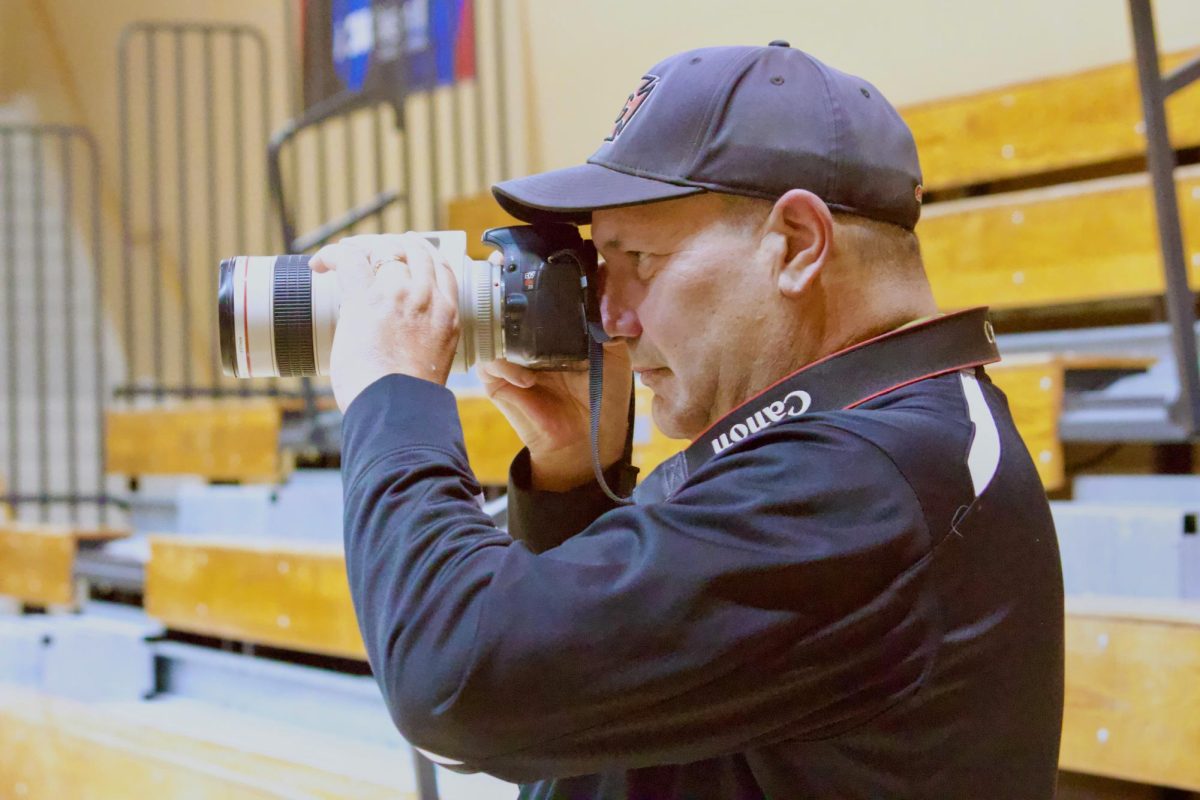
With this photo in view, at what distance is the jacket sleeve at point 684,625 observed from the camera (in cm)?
61

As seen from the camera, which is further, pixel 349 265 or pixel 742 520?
pixel 349 265

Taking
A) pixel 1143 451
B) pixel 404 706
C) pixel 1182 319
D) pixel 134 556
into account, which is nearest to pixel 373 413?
pixel 404 706

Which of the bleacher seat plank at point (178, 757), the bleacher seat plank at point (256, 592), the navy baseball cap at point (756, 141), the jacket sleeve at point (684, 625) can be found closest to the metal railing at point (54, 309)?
the bleacher seat plank at point (256, 592)

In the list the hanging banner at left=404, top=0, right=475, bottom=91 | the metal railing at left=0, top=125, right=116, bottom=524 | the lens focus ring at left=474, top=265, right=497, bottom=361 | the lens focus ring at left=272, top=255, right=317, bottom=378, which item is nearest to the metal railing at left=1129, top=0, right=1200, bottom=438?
the lens focus ring at left=474, top=265, right=497, bottom=361

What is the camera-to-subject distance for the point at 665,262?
785 mm

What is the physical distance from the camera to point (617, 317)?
851mm

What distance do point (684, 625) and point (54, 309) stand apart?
15.0 ft

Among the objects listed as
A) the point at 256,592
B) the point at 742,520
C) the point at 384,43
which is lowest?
the point at 256,592

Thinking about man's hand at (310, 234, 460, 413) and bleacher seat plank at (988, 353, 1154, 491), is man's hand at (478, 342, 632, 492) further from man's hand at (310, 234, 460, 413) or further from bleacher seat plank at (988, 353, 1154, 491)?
bleacher seat plank at (988, 353, 1154, 491)

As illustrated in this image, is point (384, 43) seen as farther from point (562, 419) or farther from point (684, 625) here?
point (684, 625)

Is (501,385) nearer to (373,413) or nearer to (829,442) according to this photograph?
(373,413)

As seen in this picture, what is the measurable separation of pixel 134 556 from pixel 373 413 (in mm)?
2588

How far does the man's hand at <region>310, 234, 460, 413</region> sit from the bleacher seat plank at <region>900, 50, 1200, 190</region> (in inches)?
61.1

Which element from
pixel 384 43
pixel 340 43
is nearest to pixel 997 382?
pixel 384 43
